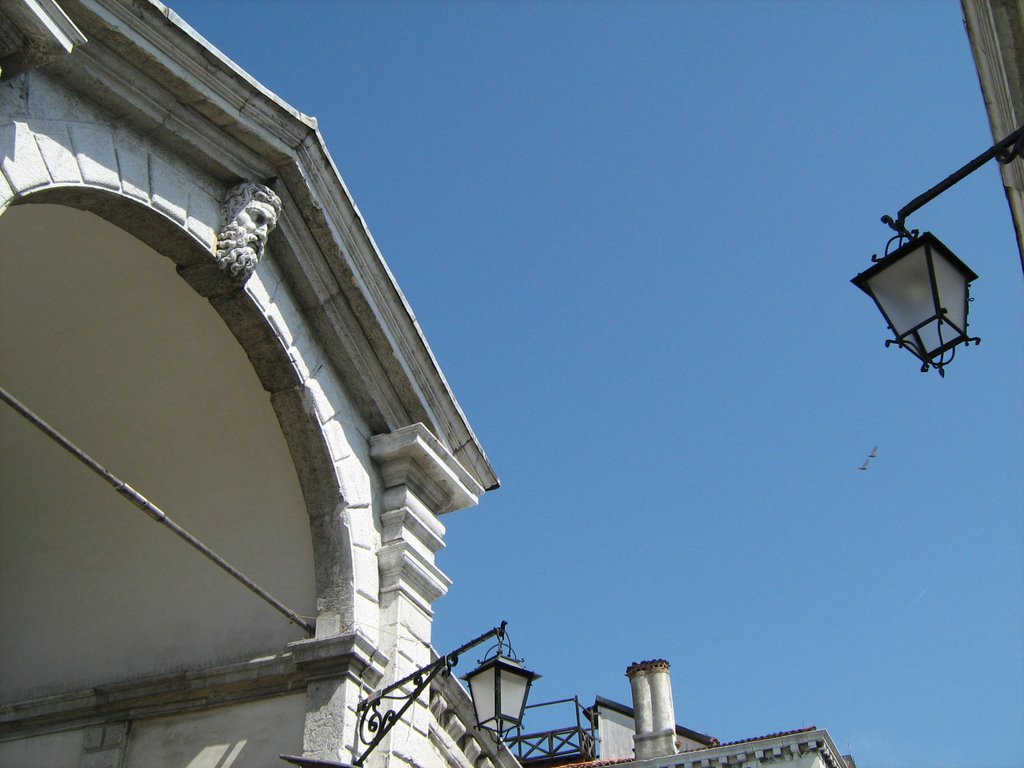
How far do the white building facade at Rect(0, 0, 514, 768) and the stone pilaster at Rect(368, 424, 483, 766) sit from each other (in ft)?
0.05

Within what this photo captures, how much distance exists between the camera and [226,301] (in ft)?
19.8

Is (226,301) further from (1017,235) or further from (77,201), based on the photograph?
(1017,235)

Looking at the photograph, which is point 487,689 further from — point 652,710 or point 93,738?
point 652,710

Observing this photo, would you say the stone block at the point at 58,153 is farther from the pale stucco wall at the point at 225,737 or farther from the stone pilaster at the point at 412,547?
the pale stucco wall at the point at 225,737

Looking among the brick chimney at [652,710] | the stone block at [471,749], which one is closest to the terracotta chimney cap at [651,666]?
the brick chimney at [652,710]

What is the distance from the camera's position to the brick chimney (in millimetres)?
16469

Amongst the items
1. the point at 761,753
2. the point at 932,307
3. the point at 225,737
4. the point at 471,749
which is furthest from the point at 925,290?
the point at 761,753

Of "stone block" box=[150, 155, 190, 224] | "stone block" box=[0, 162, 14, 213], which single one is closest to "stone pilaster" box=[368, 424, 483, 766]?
"stone block" box=[150, 155, 190, 224]

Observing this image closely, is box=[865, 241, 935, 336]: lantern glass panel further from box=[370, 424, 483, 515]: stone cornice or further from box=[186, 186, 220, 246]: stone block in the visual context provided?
box=[370, 424, 483, 515]: stone cornice

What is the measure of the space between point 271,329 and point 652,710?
12319 mm

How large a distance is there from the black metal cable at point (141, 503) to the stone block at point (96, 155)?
1.01 m

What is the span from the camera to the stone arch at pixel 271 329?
5203 mm

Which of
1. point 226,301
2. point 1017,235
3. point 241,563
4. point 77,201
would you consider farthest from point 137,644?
point 1017,235

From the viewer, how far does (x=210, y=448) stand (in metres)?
6.75
